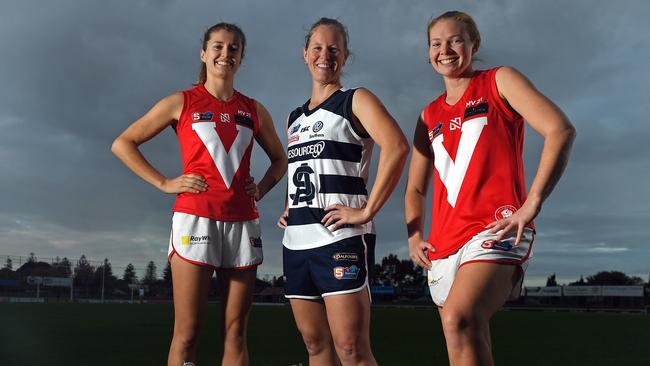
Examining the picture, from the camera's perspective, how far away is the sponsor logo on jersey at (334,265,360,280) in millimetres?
3807

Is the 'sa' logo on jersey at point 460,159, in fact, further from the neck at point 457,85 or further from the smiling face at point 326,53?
the smiling face at point 326,53

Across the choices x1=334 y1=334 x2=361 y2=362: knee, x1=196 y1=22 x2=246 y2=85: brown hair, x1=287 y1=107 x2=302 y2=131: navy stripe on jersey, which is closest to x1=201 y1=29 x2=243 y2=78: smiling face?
x1=196 y1=22 x2=246 y2=85: brown hair

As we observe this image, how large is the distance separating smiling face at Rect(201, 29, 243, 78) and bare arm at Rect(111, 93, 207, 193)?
0.40m

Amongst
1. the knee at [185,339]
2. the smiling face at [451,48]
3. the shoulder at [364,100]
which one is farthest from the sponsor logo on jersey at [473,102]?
the knee at [185,339]

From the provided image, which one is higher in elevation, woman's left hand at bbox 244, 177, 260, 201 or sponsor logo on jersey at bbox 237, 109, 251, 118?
sponsor logo on jersey at bbox 237, 109, 251, 118

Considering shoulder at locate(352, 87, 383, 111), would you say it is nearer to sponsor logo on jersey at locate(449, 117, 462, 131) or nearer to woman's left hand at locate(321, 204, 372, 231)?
sponsor logo on jersey at locate(449, 117, 462, 131)

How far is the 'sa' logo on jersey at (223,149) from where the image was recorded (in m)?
4.74

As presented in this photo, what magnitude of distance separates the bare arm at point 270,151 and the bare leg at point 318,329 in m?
1.35

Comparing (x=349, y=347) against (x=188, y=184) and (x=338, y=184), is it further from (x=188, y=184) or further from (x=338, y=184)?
(x=188, y=184)

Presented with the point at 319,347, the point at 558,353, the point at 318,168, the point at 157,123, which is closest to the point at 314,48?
the point at 318,168

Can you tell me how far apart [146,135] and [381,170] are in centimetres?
228

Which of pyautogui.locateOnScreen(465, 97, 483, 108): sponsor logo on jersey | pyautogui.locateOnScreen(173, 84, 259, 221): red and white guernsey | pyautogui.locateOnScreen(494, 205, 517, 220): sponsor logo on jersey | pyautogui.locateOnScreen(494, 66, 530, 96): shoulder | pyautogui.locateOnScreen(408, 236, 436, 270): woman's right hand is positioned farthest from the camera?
pyautogui.locateOnScreen(173, 84, 259, 221): red and white guernsey

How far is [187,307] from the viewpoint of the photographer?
4578 mm

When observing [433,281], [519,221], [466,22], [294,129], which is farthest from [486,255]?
[294,129]
